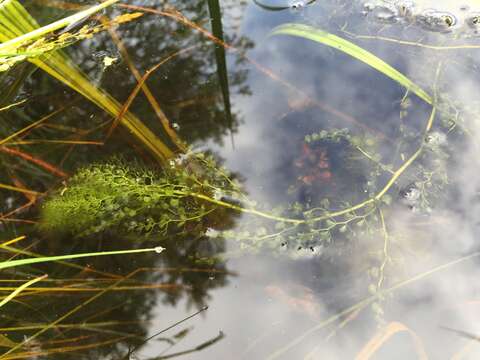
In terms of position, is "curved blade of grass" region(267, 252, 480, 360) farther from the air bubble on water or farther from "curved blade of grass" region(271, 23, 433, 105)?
"curved blade of grass" region(271, 23, 433, 105)

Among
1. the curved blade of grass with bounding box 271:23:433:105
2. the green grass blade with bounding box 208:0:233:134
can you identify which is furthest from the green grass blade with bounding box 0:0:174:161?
the curved blade of grass with bounding box 271:23:433:105

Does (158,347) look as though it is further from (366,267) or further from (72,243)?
(366,267)

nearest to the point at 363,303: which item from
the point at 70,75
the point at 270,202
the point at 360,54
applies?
the point at 270,202

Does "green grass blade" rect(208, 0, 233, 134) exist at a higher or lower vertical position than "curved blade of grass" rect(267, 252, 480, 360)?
higher

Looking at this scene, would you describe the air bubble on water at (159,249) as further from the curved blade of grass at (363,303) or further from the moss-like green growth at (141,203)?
the curved blade of grass at (363,303)

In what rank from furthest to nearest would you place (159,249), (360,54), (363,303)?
(360,54) → (159,249) → (363,303)

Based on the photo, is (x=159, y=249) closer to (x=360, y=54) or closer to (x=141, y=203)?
(x=141, y=203)
